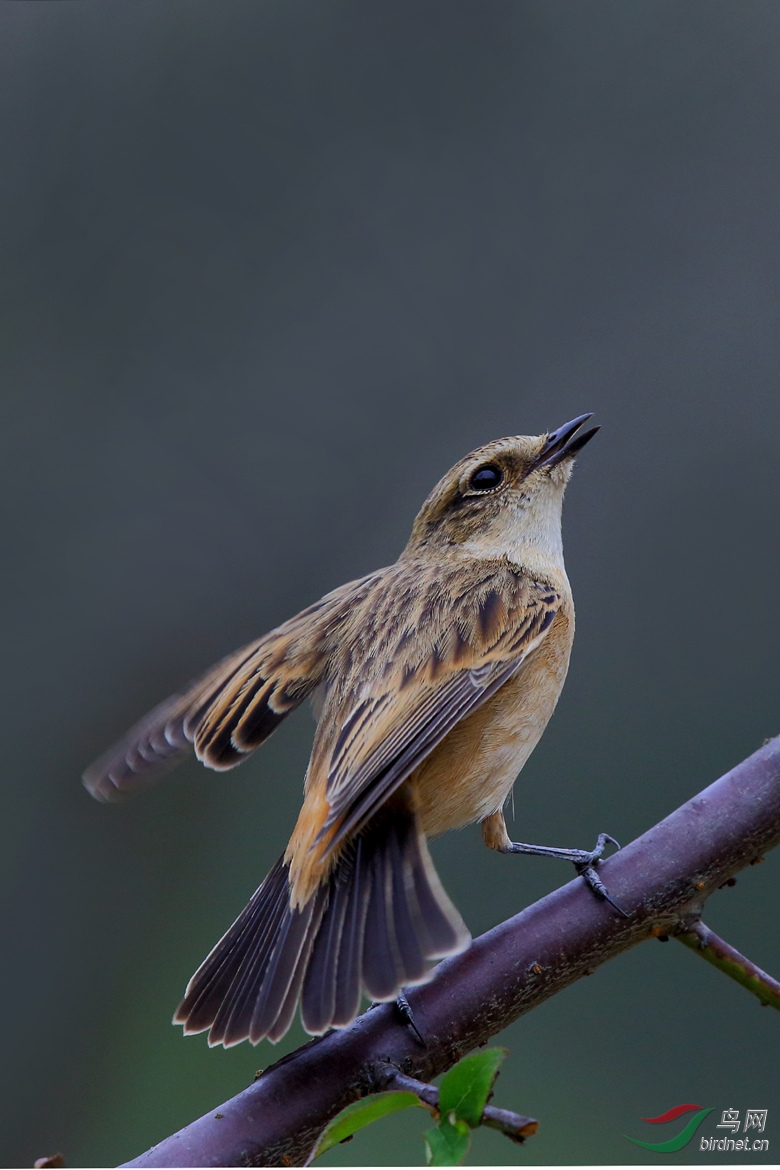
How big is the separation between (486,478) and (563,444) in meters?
0.31

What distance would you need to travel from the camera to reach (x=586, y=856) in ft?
8.46

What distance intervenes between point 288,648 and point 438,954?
1217 mm

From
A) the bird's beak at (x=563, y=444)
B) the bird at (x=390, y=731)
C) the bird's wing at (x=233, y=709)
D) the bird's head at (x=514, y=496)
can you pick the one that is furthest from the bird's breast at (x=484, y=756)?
the bird's beak at (x=563, y=444)

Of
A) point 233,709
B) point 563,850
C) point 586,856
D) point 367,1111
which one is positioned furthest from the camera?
point 233,709

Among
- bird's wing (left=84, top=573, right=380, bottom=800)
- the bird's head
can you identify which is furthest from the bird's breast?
the bird's head

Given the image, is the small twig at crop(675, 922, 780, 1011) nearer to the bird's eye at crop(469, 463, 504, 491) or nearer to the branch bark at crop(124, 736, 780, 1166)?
the branch bark at crop(124, 736, 780, 1166)

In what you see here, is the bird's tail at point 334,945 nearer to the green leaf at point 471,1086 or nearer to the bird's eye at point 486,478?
the green leaf at point 471,1086

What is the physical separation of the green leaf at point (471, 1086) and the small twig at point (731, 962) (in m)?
0.79

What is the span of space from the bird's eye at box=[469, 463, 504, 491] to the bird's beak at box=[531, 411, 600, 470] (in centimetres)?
15

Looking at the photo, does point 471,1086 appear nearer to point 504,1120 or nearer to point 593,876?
point 504,1120

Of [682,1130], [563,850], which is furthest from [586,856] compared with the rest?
[682,1130]

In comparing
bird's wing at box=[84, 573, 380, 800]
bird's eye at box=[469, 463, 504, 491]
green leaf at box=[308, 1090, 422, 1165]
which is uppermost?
bird's eye at box=[469, 463, 504, 491]

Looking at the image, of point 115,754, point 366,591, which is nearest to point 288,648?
point 366,591

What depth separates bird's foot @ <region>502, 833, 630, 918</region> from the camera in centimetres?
226
